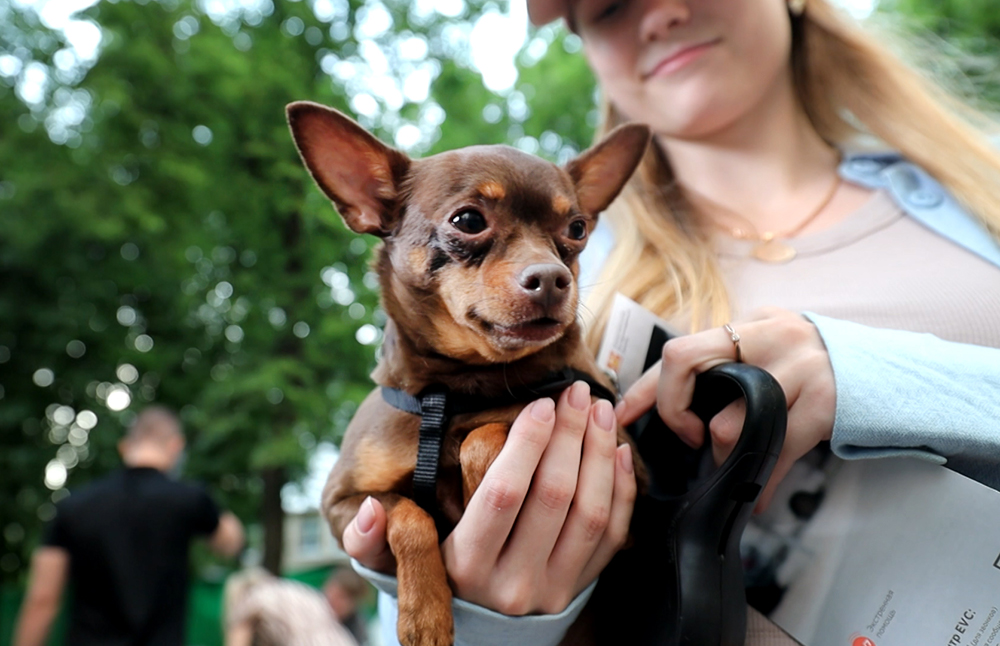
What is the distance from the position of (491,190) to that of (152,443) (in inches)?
137

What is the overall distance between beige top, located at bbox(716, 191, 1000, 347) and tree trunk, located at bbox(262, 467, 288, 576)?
5.31m

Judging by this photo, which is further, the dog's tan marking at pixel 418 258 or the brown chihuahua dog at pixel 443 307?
the dog's tan marking at pixel 418 258

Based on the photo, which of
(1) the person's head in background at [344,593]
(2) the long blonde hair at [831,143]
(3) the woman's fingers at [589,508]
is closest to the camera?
(3) the woman's fingers at [589,508]

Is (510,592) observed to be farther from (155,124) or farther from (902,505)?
(155,124)

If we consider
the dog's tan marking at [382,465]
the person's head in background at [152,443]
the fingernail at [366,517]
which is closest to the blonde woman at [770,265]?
the fingernail at [366,517]

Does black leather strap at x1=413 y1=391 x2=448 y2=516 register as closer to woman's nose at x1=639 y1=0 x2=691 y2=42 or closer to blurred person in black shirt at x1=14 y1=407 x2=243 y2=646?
woman's nose at x1=639 y1=0 x2=691 y2=42

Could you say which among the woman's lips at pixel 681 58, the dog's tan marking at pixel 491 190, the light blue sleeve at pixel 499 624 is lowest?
the light blue sleeve at pixel 499 624

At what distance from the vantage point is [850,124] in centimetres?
211

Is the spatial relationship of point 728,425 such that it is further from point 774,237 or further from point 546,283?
point 774,237

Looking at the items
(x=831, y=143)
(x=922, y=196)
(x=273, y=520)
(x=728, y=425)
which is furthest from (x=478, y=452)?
(x=273, y=520)

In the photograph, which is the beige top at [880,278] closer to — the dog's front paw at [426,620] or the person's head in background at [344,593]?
the dog's front paw at [426,620]

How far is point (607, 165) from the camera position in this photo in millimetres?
1603

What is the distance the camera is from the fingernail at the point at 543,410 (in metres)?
1.23

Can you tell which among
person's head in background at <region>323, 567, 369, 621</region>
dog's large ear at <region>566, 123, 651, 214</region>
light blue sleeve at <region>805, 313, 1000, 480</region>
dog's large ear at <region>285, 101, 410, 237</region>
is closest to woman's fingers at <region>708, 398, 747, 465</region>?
light blue sleeve at <region>805, 313, 1000, 480</region>
